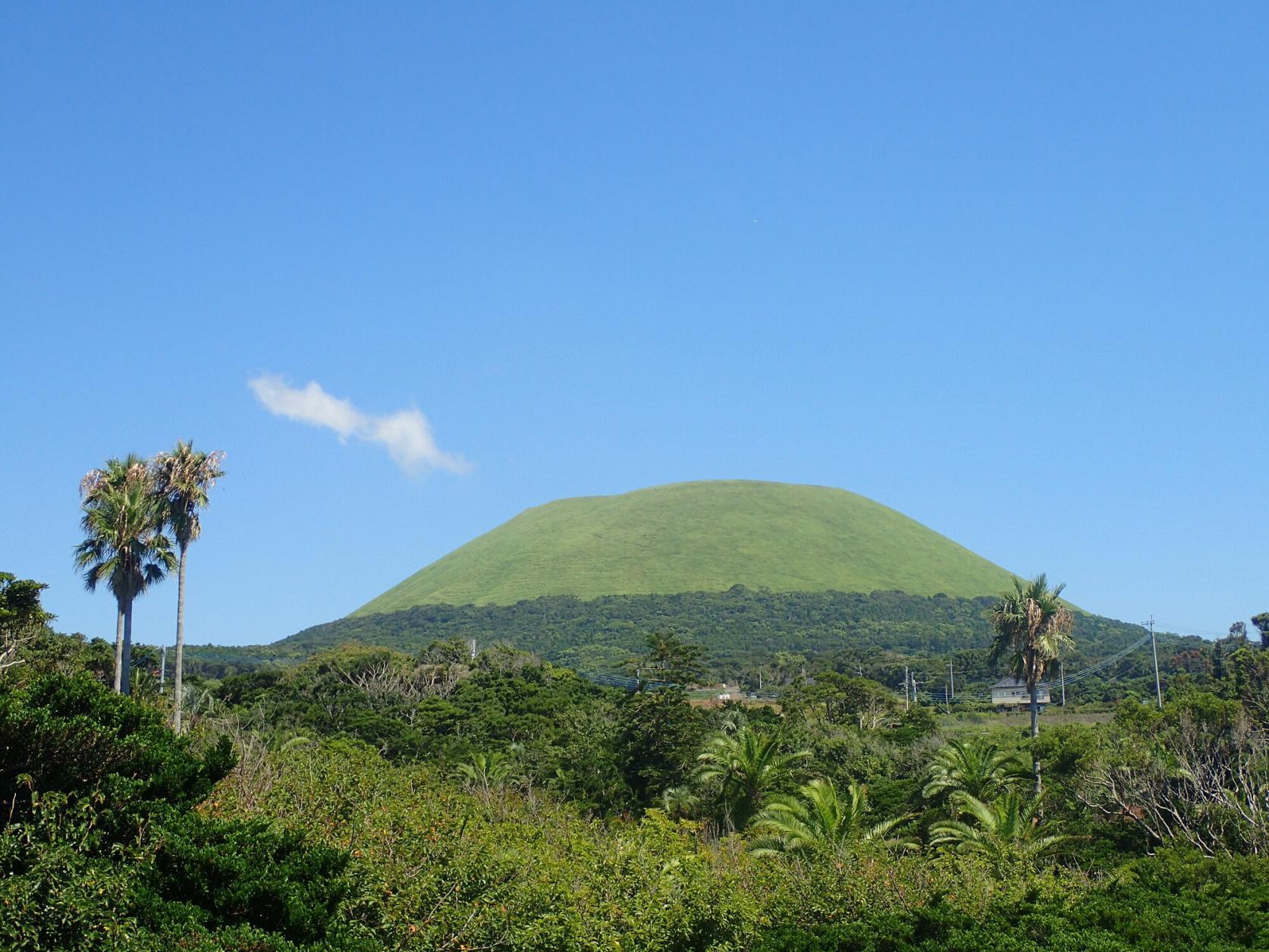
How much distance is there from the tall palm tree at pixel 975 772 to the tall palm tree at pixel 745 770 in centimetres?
478

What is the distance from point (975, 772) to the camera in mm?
39094

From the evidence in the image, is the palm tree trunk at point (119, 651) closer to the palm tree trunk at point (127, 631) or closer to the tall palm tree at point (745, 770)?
the palm tree trunk at point (127, 631)

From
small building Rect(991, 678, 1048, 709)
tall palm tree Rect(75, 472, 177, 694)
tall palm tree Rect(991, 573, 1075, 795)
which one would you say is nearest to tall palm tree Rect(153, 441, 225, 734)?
tall palm tree Rect(75, 472, 177, 694)

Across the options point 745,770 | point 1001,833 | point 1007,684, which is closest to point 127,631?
point 745,770

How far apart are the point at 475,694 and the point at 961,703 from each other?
5935 cm

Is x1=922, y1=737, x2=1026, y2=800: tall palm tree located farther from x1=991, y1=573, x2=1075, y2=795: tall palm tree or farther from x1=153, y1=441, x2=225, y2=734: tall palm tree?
x1=153, y1=441, x2=225, y2=734: tall palm tree

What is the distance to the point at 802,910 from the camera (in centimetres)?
2369

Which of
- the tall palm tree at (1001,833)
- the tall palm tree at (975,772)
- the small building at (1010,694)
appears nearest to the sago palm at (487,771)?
the tall palm tree at (975,772)

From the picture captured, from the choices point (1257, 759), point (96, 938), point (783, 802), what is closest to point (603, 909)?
point (96, 938)

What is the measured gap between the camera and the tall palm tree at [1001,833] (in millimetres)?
29844

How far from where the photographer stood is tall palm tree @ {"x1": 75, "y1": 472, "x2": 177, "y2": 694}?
132ft

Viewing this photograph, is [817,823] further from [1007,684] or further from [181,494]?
[1007,684]

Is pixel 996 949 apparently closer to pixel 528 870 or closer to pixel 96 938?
pixel 528 870

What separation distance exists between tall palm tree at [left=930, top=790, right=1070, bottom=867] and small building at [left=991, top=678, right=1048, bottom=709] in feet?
284
